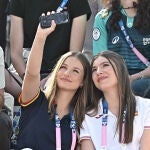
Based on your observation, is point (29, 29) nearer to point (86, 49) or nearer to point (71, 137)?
point (86, 49)

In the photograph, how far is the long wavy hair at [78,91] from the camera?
12.2 feet

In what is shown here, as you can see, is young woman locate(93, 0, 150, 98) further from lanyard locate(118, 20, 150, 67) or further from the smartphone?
the smartphone

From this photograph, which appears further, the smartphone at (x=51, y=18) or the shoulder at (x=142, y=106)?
the shoulder at (x=142, y=106)

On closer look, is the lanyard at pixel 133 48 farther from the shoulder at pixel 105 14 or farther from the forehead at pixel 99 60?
the forehead at pixel 99 60

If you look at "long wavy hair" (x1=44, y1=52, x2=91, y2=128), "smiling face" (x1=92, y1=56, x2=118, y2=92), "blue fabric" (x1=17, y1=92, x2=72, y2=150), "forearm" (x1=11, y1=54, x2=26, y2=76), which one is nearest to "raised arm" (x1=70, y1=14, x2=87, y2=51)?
"forearm" (x1=11, y1=54, x2=26, y2=76)

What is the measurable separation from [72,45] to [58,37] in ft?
0.50

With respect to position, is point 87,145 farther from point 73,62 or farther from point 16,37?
point 16,37

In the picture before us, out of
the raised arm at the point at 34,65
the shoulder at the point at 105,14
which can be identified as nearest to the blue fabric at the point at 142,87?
the shoulder at the point at 105,14

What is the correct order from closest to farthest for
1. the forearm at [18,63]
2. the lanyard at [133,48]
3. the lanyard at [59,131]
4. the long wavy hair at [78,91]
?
the lanyard at [59,131] < the long wavy hair at [78,91] < the lanyard at [133,48] < the forearm at [18,63]

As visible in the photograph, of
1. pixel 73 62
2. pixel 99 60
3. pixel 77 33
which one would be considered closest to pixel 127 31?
pixel 77 33

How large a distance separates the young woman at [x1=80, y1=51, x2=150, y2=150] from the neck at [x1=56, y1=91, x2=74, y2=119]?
170 millimetres

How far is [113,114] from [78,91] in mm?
341

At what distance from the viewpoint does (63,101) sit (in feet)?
12.3

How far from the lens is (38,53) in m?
3.49
